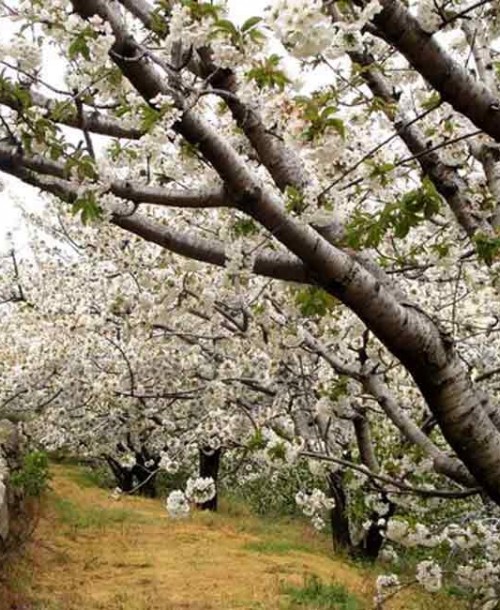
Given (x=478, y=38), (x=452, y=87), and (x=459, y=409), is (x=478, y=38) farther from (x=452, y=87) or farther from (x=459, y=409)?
(x=459, y=409)

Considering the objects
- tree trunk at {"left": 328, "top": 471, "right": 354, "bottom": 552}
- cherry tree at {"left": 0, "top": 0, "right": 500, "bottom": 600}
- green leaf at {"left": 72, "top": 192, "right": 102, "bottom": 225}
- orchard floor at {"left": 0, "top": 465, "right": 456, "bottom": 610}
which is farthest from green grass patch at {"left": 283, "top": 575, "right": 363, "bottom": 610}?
green leaf at {"left": 72, "top": 192, "right": 102, "bottom": 225}

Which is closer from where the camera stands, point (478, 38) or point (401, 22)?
point (401, 22)

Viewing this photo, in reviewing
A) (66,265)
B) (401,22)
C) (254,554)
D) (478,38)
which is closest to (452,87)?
(401,22)

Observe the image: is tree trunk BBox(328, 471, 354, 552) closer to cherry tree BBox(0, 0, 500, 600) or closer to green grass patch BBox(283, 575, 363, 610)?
green grass patch BBox(283, 575, 363, 610)

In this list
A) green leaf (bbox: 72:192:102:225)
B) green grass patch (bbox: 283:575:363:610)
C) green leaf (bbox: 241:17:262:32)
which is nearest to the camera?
green leaf (bbox: 241:17:262:32)

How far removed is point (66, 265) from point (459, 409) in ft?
46.1

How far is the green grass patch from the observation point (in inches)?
349

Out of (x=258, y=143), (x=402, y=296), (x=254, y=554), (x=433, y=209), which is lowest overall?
(x=254, y=554)

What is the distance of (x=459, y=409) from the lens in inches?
123

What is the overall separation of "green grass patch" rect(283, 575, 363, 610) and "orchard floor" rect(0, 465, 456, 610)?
0.06 m

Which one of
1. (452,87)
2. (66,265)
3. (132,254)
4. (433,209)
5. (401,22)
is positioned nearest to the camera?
(401,22)

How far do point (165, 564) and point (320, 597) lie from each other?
253 cm

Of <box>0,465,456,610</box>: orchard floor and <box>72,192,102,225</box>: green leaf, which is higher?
<box>72,192,102,225</box>: green leaf

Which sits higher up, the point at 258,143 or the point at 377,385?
the point at 258,143
